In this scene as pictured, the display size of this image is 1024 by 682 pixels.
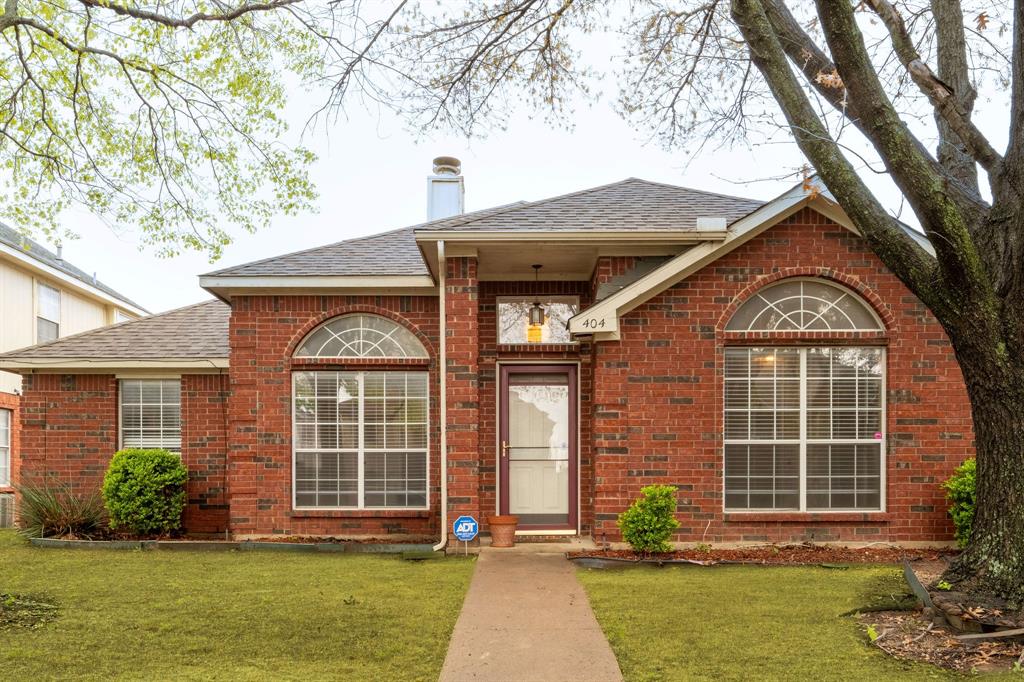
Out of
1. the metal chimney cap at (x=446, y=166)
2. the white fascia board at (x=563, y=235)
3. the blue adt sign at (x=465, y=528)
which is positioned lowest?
the blue adt sign at (x=465, y=528)

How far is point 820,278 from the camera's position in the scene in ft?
30.2

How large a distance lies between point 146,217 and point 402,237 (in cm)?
388

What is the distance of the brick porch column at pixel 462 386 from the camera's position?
9.16 metres

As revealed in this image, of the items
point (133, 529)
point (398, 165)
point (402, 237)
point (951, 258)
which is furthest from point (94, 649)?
point (398, 165)

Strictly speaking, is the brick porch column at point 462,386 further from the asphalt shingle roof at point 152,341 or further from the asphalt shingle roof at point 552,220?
the asphalt shingle roof at point 152,341

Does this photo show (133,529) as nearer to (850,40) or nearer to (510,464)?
(510,464)

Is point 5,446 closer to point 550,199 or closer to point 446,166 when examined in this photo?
point 446,166

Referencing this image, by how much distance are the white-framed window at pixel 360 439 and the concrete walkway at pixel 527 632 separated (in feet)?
8.44

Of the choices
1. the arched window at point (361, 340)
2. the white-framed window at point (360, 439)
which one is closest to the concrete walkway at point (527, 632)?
the white-framed window at point (360, 439)

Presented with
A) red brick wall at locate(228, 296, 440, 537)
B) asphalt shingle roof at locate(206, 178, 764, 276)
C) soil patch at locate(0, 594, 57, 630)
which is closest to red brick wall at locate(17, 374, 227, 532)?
red brick wall at locate(228, 296, 440, 537)

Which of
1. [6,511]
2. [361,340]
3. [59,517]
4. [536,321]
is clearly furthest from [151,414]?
[536,321]

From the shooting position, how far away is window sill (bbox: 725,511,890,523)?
9.04 metres

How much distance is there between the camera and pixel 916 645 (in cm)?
528

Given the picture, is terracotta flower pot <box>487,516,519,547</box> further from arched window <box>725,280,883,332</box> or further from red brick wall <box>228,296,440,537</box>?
arched window <box>725,280,883,332</box>
